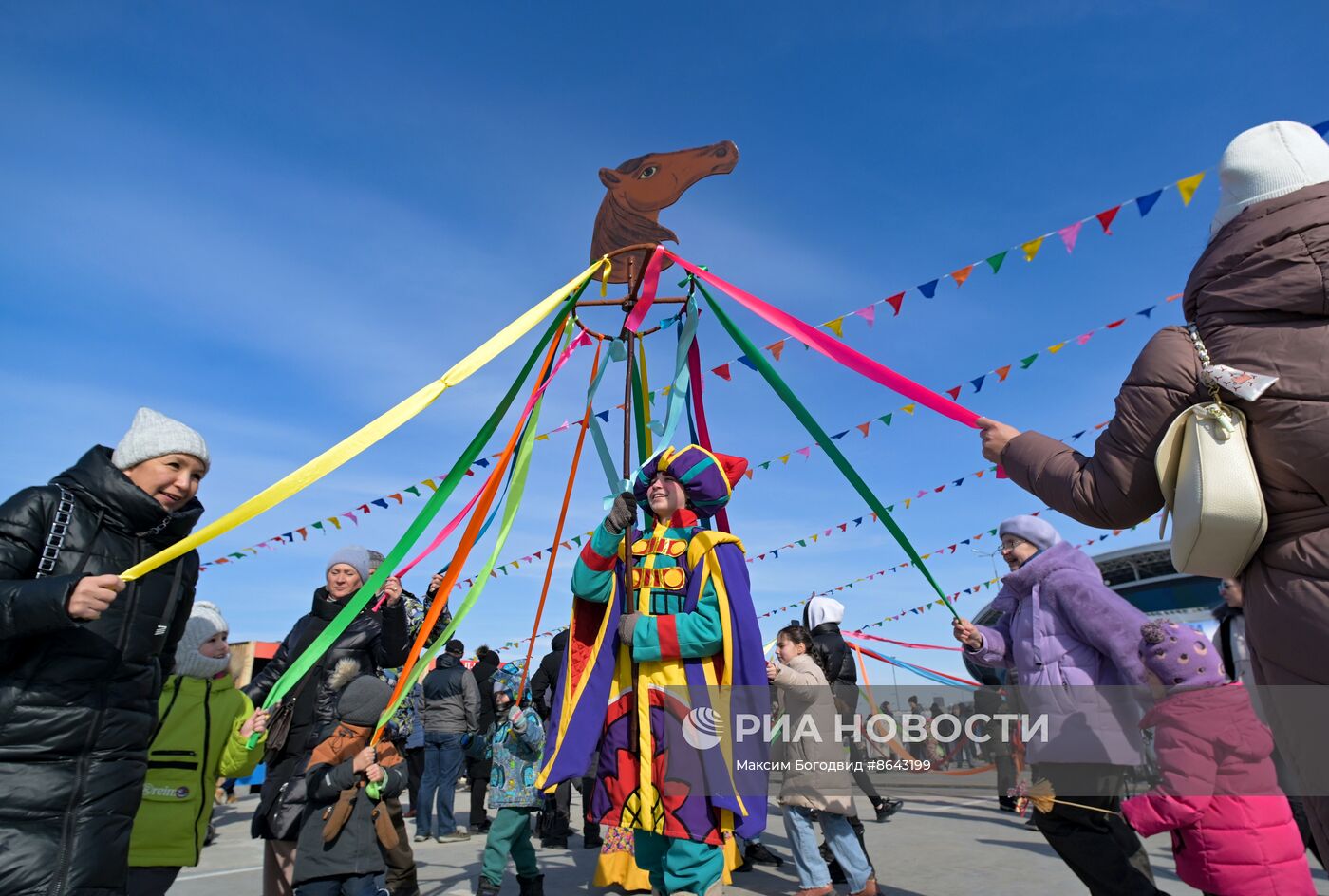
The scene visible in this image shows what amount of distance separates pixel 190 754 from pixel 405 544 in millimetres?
1150

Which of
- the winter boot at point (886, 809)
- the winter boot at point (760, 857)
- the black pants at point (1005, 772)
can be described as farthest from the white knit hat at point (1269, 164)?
the black pants at point (1005, 772)

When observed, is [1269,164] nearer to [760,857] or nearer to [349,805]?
[349,805]

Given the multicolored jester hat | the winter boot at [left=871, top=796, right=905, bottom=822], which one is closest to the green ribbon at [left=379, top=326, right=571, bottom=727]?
the multicolored jester hat

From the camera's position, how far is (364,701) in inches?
143

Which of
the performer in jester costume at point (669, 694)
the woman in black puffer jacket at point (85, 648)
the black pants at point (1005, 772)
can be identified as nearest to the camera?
the woman in black puffer jacket at point (85, 648)

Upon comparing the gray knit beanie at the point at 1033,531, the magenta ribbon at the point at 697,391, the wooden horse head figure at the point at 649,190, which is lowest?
the gray knit beanie at the point at 1033,531

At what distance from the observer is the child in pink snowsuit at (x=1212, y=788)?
276 centimetres

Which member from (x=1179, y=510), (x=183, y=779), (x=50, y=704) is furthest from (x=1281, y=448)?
(x=183, y=779)

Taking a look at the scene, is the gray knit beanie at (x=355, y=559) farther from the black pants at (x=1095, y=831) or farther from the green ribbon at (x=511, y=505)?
the black pants at (x=1095, y=831)

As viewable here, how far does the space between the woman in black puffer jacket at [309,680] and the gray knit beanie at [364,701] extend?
152 mm

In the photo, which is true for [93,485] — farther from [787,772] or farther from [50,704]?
[787,772]

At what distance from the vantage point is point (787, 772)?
482cm

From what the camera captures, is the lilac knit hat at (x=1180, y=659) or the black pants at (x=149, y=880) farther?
the lilac knit hat at (x=1180, y=659)

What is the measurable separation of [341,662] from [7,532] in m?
1.93
